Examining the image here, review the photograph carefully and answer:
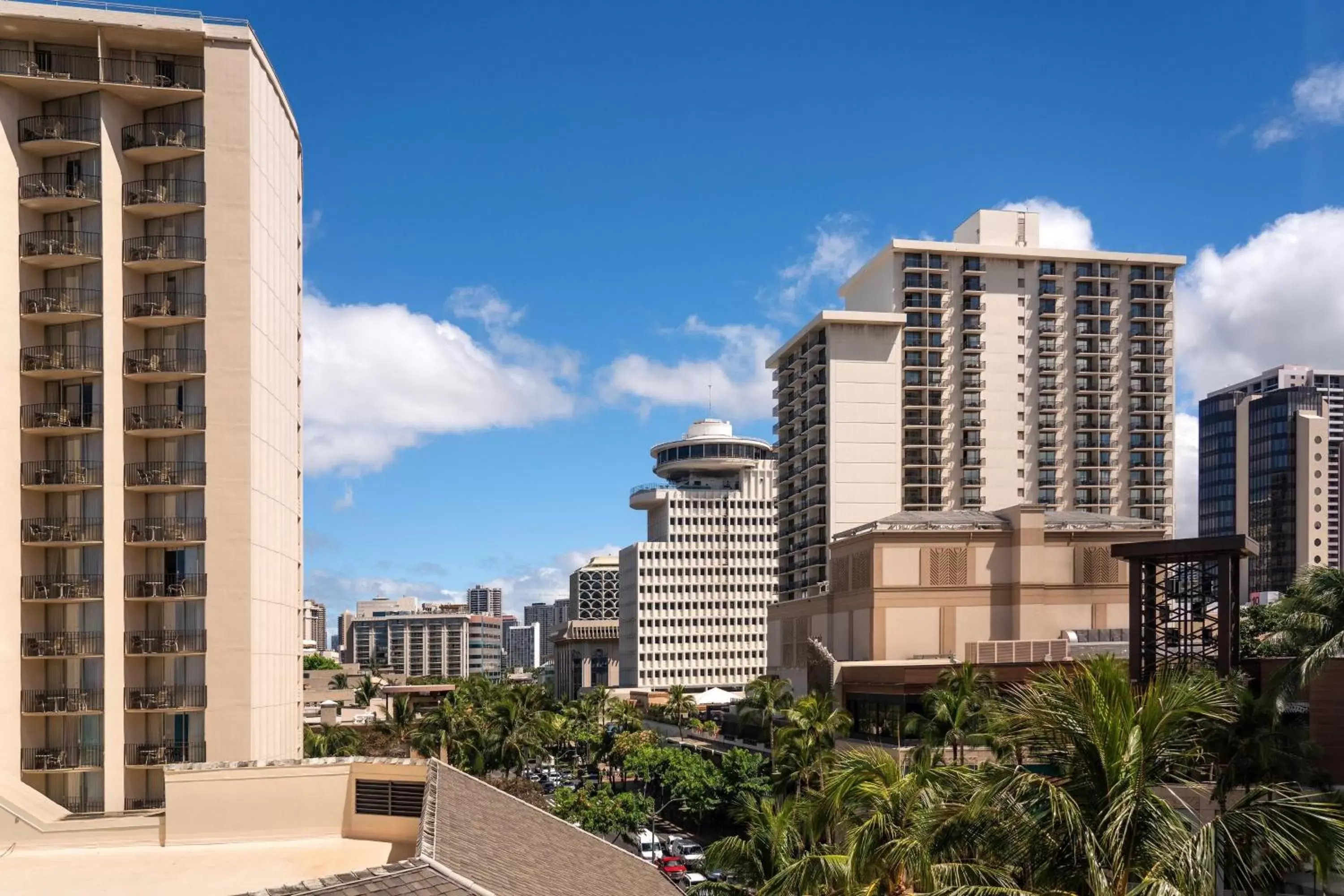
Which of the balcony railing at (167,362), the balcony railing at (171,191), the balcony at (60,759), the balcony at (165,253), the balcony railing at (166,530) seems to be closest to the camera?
the balcony at (60,759)

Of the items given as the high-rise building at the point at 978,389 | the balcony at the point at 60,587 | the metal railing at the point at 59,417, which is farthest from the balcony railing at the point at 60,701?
the high-rise building at the point at 978,389

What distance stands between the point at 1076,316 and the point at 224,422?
10564 centimetres

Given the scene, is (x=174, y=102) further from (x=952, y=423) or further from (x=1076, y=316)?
(x=1076, y=316)

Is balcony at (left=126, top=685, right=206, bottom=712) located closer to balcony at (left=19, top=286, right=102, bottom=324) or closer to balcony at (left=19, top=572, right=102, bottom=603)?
balcony at (left=19, top=572, right=102, bottom=603)

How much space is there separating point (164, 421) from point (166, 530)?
4.12 metres

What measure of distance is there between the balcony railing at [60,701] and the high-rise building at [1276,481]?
552 feet

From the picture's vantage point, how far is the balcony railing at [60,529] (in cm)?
4138

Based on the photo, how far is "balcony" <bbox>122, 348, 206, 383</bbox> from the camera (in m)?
42.4

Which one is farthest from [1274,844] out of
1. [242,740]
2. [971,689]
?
[971,689]

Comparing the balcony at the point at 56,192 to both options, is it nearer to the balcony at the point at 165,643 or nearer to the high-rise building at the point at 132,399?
the high-rise building at the point at 132,399

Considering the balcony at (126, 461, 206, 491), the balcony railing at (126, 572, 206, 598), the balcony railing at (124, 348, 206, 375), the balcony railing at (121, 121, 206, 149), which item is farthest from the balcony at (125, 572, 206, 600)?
the balcony railing at (121, 121, 206, 149)

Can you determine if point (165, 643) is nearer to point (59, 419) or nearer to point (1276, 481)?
point (59, 419)

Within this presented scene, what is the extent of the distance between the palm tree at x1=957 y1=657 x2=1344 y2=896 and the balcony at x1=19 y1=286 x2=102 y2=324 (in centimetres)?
3958

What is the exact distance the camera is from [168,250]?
42.8 metres
